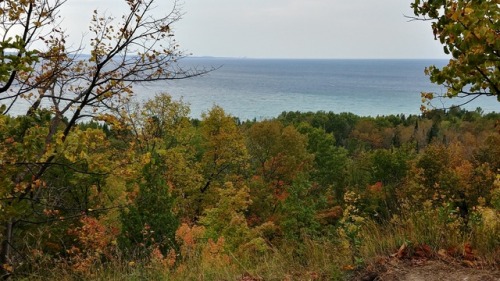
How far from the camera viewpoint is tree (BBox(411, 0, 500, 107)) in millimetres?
3195

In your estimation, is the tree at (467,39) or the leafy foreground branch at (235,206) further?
the leafy foreground branch at (235,206)

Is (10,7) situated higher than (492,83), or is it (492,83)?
(10,7)

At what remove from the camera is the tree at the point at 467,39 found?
3.20 m

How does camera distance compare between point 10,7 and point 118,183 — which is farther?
point 118,183

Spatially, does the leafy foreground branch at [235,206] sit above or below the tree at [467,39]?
below

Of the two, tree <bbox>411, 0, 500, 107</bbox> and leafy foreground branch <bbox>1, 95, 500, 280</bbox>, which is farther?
leafy foreground branch <bbox>1, 95, 500, 280</bbox>

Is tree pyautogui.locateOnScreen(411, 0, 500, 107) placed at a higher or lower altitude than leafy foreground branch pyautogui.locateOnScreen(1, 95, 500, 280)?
higher

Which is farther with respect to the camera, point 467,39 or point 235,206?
point 235,206

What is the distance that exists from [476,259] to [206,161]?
2367cm

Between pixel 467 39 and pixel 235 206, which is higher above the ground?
pixel 467 39

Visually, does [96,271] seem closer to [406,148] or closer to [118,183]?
[118,183]

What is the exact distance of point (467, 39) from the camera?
10.9 feet

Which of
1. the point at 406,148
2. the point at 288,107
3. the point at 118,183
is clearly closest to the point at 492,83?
the point at 118,183

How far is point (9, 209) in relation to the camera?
12.9 feet
